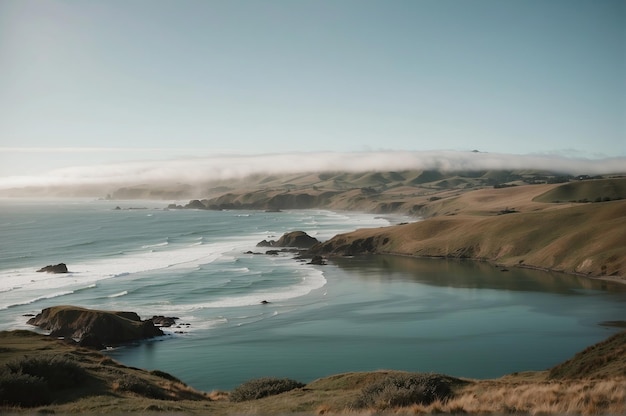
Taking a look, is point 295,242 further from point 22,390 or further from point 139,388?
point 22,390

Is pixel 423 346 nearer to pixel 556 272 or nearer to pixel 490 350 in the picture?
pixel 490 350

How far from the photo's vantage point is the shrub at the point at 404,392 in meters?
21.9

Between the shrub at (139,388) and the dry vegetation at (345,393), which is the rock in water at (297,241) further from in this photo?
the shrub at (139,388)

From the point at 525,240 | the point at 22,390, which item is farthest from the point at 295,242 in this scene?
the point at 22,390

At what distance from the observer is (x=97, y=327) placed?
189 ft

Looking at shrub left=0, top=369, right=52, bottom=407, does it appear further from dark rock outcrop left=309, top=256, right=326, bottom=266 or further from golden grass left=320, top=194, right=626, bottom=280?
dark rock outcrop left=309, top=256, right=326, bottom=266

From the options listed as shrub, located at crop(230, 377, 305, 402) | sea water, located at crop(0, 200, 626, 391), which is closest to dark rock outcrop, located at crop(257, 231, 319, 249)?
sea water, located at crop(0, 200, 626, 391)

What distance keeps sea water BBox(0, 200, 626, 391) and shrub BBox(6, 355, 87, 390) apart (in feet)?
59.6

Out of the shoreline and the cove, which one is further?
the shoreline

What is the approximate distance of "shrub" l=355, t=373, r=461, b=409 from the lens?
72.0 feet

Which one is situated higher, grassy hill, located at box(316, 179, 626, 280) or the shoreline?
grassy hill, located at box(316, 179, 626, 280)

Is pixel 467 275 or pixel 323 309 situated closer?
pixel 323 309

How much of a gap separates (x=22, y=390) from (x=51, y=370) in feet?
9.75

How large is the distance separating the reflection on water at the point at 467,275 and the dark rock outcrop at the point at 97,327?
4619 cm
